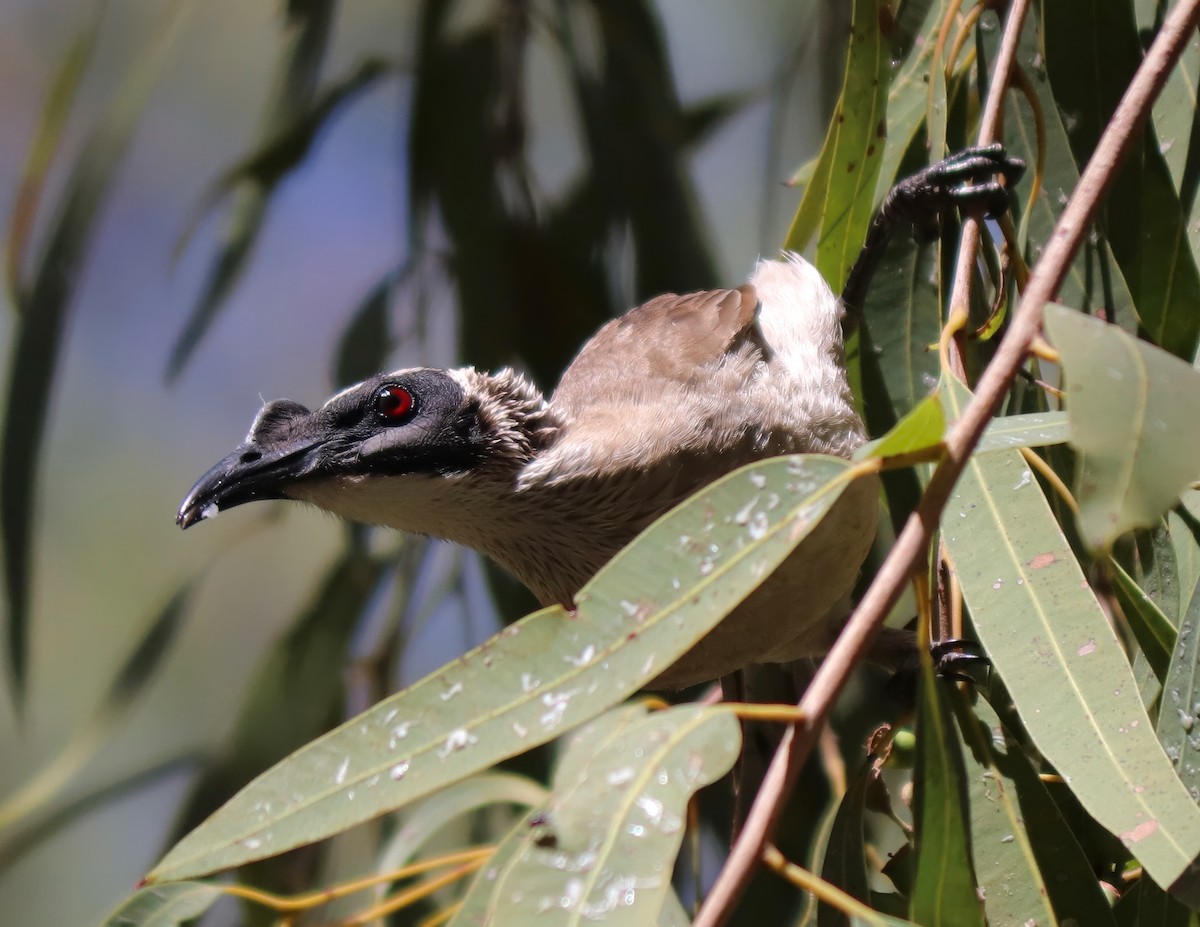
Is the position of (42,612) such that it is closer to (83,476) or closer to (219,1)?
(83,476)

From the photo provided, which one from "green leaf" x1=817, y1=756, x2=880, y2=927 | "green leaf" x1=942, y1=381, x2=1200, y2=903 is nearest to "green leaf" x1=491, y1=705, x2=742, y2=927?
"green leaf" x1=942, y1=381, x2=1200, y2=903

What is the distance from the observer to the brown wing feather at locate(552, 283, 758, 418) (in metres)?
1.88

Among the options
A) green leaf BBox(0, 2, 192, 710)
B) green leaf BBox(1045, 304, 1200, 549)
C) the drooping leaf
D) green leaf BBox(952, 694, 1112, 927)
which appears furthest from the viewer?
the drooping leaf

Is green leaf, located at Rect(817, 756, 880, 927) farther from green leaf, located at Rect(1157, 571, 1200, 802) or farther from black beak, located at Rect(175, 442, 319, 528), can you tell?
black beak, located at Rect(175, 442, 319, 528)

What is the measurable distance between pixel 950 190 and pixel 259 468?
1109 mm

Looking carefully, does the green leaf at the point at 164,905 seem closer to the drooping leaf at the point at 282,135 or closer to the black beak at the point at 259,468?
the black beak at the point at 259,468

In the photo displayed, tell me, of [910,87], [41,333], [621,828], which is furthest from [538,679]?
[41,333]

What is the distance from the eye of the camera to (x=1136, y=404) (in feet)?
2.68

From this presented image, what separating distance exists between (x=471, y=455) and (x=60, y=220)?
135 cm

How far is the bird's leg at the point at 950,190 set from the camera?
5.38 ft

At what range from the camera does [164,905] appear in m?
1.28

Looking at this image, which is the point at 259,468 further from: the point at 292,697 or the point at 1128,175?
the point at 1128,175

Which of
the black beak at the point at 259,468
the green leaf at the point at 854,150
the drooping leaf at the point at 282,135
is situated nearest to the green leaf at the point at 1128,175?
the green leaf at the point at 854,150

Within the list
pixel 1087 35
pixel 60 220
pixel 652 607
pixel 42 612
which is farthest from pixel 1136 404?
pixel 42 612
